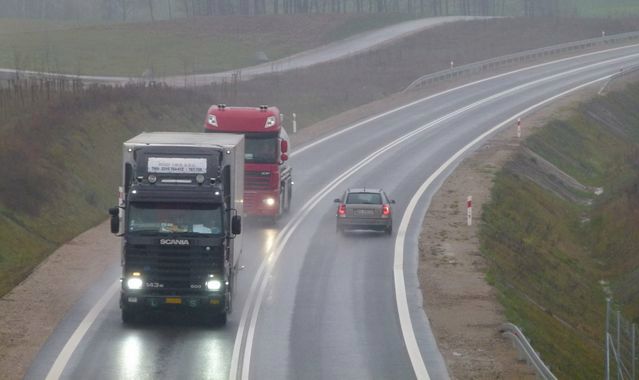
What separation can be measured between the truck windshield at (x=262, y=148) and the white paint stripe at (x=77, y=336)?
10.1 m

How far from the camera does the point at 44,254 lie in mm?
31562

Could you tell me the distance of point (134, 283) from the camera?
73.7ft

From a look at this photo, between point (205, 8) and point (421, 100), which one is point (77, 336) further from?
point (205, 8)

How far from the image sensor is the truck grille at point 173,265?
22.4 metres

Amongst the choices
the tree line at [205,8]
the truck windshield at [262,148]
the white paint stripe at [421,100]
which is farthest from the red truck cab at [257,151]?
the tree line at [205,8]

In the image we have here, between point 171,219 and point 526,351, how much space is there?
7.45 meters

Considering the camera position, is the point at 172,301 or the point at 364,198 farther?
the point at 364,198

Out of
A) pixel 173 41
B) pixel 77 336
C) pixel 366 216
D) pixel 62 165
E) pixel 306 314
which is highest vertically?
pixel 173 41

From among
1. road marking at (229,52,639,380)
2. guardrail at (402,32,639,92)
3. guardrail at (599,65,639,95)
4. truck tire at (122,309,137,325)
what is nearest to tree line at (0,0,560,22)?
guardrail at (402,32,639,92)

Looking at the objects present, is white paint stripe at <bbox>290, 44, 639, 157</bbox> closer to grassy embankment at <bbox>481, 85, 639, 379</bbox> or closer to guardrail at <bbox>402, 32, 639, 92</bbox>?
guardrail at <bbox>402, 32, 639, 92</bbox>

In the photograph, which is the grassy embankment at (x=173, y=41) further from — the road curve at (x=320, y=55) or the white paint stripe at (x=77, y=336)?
the white paint stripe at (x=77, y=336)

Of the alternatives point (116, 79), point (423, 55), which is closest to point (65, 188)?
point (116, 79)

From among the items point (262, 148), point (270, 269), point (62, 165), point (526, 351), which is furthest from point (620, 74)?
point (526, 351)

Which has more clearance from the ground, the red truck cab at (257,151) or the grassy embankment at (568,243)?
the red truck cab at (257,151)
